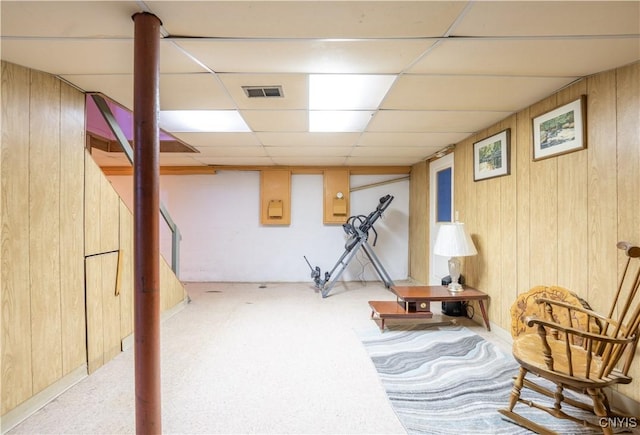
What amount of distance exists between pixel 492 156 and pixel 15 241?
3.87 m

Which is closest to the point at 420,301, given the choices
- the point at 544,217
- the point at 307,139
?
→ the point at 544,217

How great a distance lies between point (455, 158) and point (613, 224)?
2162 millimetres

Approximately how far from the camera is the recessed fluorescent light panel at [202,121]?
267 centimetres

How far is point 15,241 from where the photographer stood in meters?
1.70

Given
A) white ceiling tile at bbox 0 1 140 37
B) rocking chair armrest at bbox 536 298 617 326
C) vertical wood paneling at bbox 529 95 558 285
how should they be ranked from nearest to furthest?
white ceiling tile at bbox 0 1 140 37, rocking chair armrest at bbox 536 298 617 326, vertical wood paneling at bbox 529 95 558 285

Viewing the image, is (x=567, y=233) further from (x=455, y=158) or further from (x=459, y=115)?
(x=455, y=158)

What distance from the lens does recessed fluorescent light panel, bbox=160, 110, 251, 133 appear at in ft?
8.76

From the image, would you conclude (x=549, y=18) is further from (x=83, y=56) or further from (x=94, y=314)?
(x=94, y=314)

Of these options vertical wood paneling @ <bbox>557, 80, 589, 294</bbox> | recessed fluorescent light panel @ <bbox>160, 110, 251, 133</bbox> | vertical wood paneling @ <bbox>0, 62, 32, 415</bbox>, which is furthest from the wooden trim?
vertical wood paneling @ <bbox>0, 62, 32, 415</bbox>

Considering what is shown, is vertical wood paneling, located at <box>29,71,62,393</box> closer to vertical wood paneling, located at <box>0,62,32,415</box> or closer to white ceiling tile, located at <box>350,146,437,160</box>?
vertical wood paneling, located at <box>0,62,32,415</box>

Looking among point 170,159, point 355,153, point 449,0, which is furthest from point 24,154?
point 355,153

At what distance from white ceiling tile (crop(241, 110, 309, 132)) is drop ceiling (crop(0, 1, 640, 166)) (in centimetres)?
5

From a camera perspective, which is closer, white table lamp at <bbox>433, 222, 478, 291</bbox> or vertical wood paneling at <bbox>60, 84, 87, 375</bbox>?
vertical wood paneling at <bbox>60, 84, 87, 375</bbox>

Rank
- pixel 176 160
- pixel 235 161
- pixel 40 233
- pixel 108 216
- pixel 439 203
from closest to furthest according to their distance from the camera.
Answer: pixel 40 233 → pixel 108 216 → pixel 439 203 → pixel 176 160 → pixel 235 161
